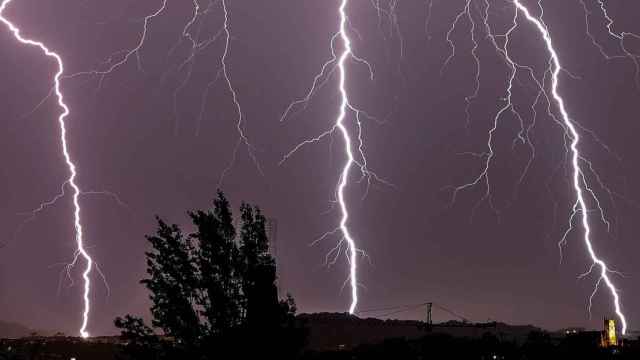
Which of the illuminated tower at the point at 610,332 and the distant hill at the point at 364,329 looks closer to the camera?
the illuminated tower at the point at 610,332

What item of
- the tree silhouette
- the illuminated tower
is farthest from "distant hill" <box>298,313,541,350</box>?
the tree silhouette

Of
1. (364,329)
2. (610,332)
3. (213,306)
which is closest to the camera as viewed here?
(213,306)

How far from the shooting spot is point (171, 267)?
789 centimetres

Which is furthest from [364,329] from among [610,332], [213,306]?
[213,306]

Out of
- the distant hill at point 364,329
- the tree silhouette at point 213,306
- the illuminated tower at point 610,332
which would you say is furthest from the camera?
the distant hill at point 364,329

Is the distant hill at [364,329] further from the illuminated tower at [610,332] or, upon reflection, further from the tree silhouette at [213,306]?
the tree silhouette at [213,306]

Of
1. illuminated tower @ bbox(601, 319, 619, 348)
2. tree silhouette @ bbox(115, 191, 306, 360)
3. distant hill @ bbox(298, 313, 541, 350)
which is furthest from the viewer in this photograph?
distant hill @ bbox(298, 313, 541, 350)

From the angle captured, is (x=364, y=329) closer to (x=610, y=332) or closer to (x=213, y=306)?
(x=610, y=332)

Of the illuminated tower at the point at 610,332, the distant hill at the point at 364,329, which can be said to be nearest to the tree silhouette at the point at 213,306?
the illuminated tower at the point at 610,332

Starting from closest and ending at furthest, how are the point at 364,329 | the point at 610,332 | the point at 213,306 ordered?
the point at 213,306
the point at 610,332
the point at 364,329

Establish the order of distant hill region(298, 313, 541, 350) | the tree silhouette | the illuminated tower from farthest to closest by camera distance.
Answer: distant hill region(298, 313, 541, 350)
the illuminated tower
the tree silhouette

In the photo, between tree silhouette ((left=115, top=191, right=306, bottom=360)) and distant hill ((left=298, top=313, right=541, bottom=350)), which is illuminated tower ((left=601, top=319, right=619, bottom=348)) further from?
distant hill ((left=298, top=313, right=541, bottom=350))

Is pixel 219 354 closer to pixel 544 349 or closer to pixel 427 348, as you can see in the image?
pixel 544 349

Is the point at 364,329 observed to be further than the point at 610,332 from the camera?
Yes
